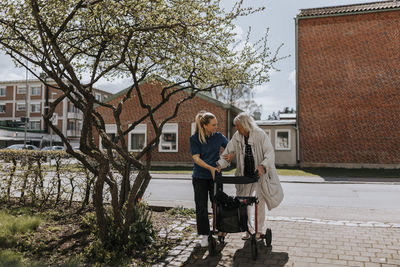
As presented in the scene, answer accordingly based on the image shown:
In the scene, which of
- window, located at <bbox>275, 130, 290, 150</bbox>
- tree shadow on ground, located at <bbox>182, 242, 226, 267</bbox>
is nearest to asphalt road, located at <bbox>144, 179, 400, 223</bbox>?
tree shadow on ground, located at <bbox>182, 242, 226, 267</bbox>

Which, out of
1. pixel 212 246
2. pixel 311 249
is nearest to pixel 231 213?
pixel 212 246

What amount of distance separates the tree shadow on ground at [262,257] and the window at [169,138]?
2088 centimetres

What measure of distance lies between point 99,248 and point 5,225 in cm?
197

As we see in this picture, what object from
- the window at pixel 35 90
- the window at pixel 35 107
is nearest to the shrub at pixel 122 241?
the window at pixel 35 107

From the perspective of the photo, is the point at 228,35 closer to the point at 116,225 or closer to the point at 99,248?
the point at 116,225

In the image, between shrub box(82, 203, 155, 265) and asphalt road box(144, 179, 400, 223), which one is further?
asphalt road box(144, 179, 400, 223)

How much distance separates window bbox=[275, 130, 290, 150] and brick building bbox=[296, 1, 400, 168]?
1963 millimetres

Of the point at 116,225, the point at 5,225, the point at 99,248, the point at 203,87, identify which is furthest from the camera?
the point at 203,87

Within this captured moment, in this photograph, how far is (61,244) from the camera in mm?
4840

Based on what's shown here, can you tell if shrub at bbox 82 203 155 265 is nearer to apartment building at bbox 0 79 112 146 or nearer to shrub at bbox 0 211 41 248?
shrub at bbox 0 211 41 248

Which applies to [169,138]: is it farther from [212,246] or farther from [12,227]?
Answer: [212,246]

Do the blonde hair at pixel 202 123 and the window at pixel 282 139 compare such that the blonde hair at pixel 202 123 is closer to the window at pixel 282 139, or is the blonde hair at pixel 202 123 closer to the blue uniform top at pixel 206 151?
the blue uniform top at pixel 206 151

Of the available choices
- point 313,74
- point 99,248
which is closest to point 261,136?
point 99,248

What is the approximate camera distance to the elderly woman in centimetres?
473
